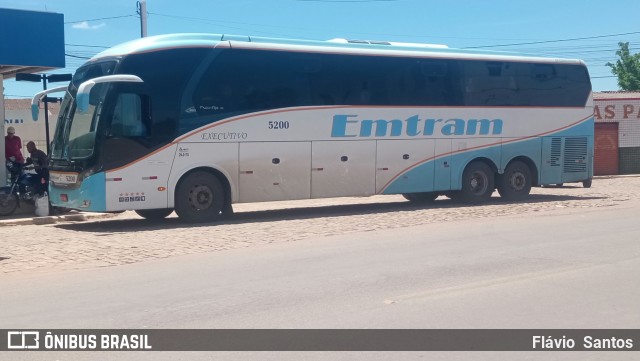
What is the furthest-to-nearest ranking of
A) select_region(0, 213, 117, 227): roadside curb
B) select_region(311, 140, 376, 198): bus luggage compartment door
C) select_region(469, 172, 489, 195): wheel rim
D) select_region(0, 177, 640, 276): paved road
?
select_region(469, 172, 489, 195): wheel rim → select_region(311, 140, 376, 198): bus luggage compartment door → select_region(0, 213, 117, 227): roadside curb → select_region(0, 177, 640, 276): paved road

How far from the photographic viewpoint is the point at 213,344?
6895 millimetres

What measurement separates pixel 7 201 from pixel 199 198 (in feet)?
15.2

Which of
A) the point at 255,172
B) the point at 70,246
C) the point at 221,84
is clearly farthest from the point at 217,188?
the point at 70,246

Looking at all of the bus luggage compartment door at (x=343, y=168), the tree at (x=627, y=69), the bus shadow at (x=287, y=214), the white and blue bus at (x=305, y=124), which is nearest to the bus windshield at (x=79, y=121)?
the white and blue bus at (x=305, y=124)

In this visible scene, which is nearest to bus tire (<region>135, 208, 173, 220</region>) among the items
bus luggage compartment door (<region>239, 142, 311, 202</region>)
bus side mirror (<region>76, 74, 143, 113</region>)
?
bus luggage compartment door (<region>239, 142, 311, 202</region>)

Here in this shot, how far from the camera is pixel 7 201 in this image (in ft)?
57.4

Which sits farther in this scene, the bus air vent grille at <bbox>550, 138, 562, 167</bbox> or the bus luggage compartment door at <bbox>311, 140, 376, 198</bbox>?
the bus air vent grille at <bbox>550, 138, 562, 167</bbox>

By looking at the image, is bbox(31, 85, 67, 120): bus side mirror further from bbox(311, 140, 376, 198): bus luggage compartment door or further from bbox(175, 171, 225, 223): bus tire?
bbox(311, 140, 376, 198): bus luggage compartment door

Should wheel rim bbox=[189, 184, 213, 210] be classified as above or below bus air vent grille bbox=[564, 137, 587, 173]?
below

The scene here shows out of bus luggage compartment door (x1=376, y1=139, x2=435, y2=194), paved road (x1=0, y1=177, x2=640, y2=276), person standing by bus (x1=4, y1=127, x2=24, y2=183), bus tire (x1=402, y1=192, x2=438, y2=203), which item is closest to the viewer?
paved road (x1=0, y1=177, x2=640, y2=276)

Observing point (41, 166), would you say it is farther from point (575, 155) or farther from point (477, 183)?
point (575, 155)

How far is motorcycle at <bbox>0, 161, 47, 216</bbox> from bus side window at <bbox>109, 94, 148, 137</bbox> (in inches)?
148

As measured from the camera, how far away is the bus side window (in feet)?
50.1

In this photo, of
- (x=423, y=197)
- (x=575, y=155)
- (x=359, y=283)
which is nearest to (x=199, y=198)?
(x=359, y=283)
